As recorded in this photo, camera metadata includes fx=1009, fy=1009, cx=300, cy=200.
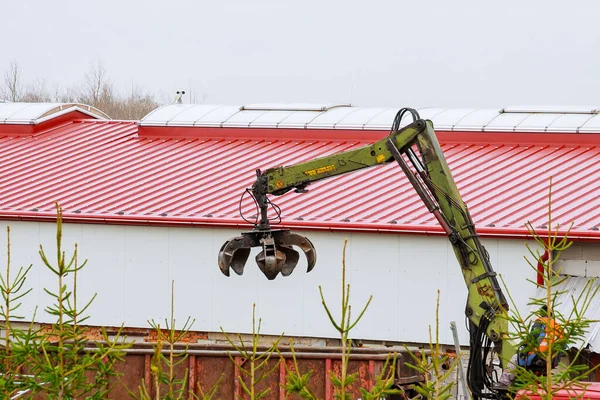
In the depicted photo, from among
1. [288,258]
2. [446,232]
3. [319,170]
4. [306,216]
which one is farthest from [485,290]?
[306,216]

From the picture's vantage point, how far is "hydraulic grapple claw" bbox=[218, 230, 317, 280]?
13047 millimetres

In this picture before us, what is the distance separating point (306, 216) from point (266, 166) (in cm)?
371

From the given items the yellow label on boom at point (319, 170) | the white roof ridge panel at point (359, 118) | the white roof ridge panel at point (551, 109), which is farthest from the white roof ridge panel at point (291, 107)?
the yellow label on boom at point (319, 170)

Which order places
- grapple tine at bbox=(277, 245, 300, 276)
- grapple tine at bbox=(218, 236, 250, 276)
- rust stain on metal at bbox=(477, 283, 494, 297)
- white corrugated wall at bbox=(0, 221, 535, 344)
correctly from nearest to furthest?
rust stain on metal at bbox=(477, 283, 494, 297) < grapple tine at bbox=(218, 236, 250, 276) < grapple tine at bbox=(277, 245, 300, 276) < white corrugated wall at bbox=(0, 221, 535, 344)

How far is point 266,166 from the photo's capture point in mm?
23031

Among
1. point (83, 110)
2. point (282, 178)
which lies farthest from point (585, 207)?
point (83, 110)

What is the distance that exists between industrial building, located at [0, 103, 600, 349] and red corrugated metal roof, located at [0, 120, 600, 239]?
0.05m

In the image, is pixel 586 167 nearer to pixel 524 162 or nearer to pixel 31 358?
pixel 524 162

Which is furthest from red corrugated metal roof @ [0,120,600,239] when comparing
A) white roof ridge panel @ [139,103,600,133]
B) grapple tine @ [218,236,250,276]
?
grapple tine @ [218,236,250,276]

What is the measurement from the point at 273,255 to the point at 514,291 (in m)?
6.48

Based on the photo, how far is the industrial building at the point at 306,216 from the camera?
61.2 feet

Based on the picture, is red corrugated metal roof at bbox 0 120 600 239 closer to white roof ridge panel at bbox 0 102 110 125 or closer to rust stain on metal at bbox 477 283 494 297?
white roof ridge panel at bbox 0 102 110 125

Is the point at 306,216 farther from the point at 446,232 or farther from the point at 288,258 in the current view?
the point at 446,232

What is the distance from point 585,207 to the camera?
18781 mm
